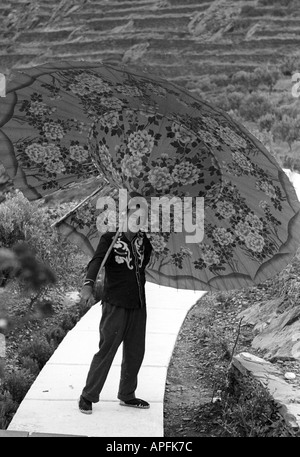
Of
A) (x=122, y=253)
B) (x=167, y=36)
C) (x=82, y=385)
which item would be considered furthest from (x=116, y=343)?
(x=167, y=36)

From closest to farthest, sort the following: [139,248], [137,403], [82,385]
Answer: [139,248] < [137,403] < [82,385]

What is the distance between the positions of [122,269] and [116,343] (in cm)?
51

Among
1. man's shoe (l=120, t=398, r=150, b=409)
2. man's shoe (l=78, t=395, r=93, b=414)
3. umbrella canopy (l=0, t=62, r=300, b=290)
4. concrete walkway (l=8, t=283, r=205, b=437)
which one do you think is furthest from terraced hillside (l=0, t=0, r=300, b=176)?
man's shoe (l=78, t=395, r=93, b=414)

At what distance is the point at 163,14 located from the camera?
44.5m

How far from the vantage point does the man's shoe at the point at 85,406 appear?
5.54 metres

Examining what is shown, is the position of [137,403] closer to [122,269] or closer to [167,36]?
[122,269]

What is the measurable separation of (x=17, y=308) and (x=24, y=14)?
42548 millimetres

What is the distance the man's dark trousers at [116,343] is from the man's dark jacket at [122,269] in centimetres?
8

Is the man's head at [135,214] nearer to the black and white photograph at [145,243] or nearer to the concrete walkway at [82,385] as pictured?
the black and white photograph at [145,243]

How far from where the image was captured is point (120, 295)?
5.32 metres

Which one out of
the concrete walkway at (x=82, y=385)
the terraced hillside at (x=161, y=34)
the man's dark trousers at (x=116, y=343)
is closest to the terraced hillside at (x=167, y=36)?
the terraced hillside at (x=161, y=34)

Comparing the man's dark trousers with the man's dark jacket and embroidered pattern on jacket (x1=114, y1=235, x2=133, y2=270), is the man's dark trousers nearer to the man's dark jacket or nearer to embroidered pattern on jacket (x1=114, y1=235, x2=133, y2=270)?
the man's dark jacket

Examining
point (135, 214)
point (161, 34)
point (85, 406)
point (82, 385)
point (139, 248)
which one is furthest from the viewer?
point (161, 34)

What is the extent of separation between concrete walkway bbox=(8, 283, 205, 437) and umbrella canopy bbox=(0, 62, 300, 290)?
1000 mm
